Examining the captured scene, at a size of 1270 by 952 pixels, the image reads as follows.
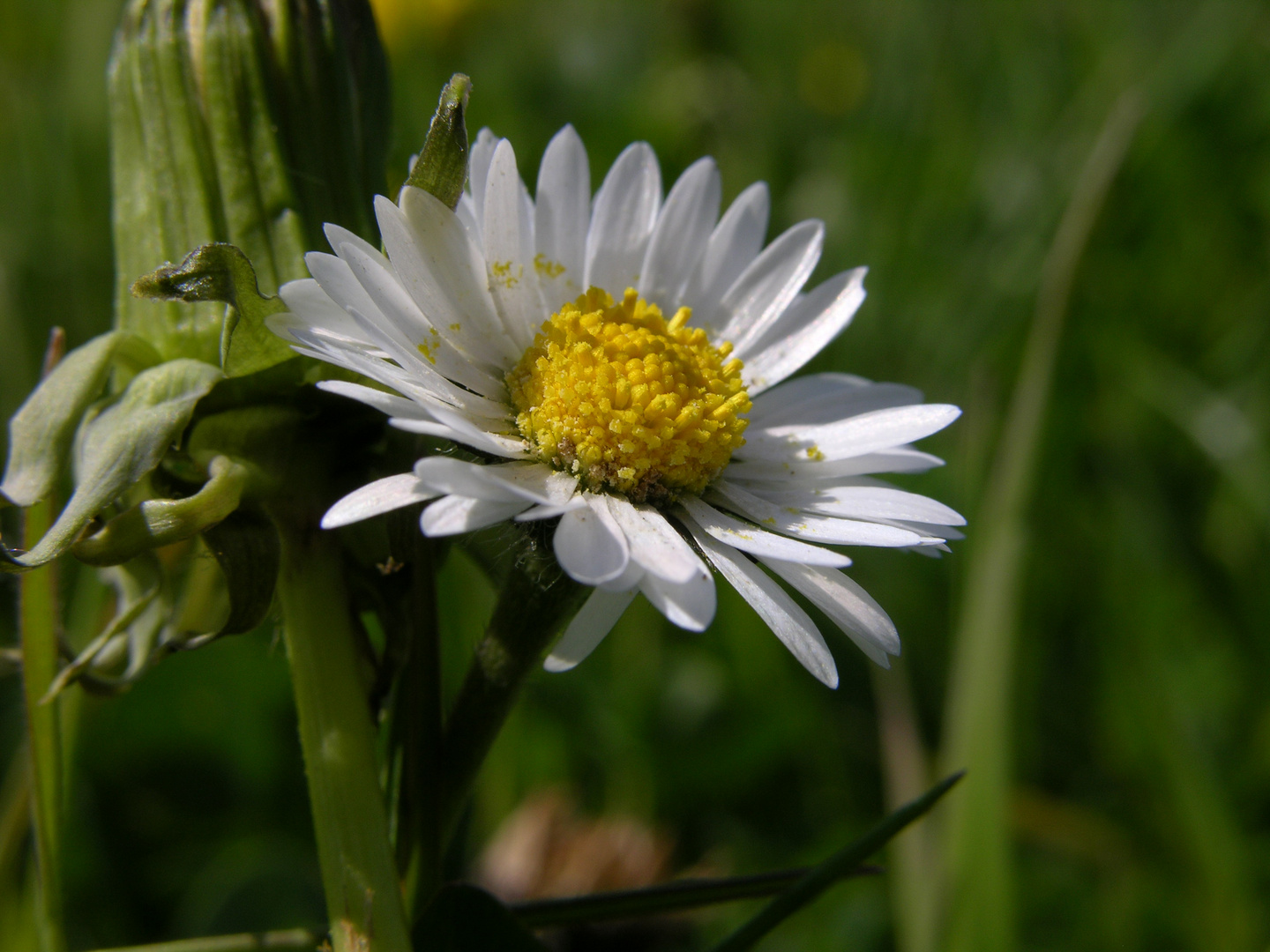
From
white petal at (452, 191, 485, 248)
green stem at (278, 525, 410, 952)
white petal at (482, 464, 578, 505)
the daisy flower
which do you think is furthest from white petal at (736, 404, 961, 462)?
green stem at (278, 525, 410, 952)

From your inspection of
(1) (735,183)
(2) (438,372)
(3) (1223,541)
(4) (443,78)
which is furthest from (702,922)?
(4) (443,78)

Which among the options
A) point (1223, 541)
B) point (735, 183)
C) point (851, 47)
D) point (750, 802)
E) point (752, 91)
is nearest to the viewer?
point (750, 802)

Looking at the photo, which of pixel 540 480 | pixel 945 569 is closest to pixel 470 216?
pixel 540 480

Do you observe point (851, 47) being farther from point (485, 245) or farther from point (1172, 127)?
point (485, 245)

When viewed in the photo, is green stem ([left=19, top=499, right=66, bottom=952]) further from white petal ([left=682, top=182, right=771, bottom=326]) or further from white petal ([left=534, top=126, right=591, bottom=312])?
white petal ([left=682, top=182, right=771, bottom=326])

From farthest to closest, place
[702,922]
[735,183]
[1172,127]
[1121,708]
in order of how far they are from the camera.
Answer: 1. [735,183]
2. [1172,127]
3. [1121,708]
4. [702,922]

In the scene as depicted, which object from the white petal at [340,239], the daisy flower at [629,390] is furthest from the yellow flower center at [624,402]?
the white petal at [340,239]
